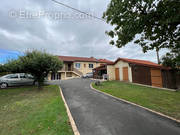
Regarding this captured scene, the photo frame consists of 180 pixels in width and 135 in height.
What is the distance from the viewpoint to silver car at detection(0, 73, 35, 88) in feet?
32.5

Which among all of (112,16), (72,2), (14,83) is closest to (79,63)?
(14,83)

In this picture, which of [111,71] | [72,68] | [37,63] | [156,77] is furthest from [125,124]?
[72,68]

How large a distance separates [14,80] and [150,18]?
14.1m

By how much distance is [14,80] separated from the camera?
1023 cm

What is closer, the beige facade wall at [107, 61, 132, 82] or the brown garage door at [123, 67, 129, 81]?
the beige facade wall at [107, 61, 132, 82]

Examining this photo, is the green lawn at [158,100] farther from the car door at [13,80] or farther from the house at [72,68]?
the house at [72,68]

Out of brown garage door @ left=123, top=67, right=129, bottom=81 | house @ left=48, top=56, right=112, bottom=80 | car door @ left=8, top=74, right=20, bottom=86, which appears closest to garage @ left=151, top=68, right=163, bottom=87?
brown garage door @ left=123, top=67, right=129, bottom=81

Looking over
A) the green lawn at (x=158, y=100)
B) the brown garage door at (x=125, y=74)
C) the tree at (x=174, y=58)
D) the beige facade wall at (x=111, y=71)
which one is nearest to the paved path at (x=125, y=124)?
the green lawn at (x=158, y=100)

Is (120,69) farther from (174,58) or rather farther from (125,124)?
(125,124)

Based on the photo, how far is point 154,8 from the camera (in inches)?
138

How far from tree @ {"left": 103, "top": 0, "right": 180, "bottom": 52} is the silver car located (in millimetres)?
10937

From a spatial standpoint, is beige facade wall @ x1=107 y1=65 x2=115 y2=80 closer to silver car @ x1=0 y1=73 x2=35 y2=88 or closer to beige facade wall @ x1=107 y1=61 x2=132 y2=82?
beige facade wall @ x1=107 y1=61 x2=132 y2=82

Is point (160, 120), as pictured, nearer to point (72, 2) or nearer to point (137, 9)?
point (137, 9)

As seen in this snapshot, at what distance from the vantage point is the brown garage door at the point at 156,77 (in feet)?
41.7
